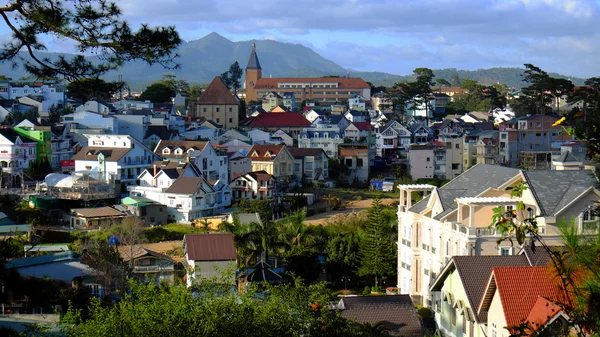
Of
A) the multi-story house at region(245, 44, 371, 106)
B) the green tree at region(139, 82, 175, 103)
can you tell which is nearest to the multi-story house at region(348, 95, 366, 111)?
the multi-story house at region(245, 44, 371, 106)

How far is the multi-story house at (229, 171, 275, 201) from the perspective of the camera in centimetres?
3669

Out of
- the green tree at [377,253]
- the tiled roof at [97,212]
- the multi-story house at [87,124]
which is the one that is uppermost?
the multi-story house at [87,124]

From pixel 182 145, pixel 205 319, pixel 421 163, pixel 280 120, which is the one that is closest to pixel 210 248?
pixel 205 319

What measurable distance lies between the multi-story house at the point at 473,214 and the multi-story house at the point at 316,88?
202ft

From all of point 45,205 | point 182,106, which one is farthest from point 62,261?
point 182,106

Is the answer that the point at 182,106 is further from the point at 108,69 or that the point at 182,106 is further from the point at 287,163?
the point at 108,69

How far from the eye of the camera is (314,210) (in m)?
36.0

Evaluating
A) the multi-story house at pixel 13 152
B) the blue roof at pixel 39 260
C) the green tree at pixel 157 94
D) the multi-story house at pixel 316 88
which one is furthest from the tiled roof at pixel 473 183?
the multi-story house at pixel 316 88

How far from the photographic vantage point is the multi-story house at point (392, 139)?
51.8 meters

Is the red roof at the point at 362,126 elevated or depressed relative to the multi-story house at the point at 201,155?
elevated

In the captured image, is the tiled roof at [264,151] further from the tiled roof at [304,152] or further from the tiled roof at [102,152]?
the tiled roof at [102,152]

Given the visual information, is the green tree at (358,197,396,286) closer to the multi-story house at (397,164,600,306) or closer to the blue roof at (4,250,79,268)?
the multi-story house at (397,164,600,306)

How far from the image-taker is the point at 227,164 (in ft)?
130

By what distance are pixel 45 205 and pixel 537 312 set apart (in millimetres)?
26173
